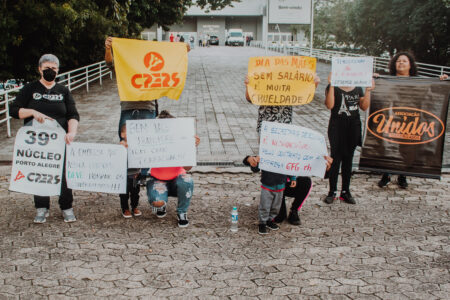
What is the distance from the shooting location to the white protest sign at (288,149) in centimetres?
490

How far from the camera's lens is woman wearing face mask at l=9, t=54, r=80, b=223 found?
4.85 meters

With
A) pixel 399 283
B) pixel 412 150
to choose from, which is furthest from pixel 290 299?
pixel 412 150

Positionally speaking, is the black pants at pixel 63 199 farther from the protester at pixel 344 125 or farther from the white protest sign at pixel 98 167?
the protester at pixel 344 125

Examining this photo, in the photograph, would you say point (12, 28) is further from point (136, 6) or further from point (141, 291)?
point (136, 6)

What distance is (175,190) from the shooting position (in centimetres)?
515

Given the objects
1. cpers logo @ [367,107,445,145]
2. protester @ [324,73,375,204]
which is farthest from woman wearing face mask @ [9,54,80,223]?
cpers logo @ [367,107,445,145]

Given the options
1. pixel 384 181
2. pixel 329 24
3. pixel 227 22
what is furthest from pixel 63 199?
pixel 227 22

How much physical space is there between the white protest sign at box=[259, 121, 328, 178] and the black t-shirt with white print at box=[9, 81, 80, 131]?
224 cm

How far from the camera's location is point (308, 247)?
15.1 feet

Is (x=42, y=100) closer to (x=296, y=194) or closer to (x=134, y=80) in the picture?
(x=134, y=80)

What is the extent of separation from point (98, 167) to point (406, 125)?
411 centimetres

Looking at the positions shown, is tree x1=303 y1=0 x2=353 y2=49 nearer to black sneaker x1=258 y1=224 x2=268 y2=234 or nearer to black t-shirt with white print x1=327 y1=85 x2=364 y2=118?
black t-shirt with white print x1=327 y1=85 x2=364 y2=118

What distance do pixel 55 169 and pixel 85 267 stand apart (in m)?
1.43

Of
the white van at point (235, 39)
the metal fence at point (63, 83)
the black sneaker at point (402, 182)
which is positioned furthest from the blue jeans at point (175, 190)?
the white van at point (235, 39)
